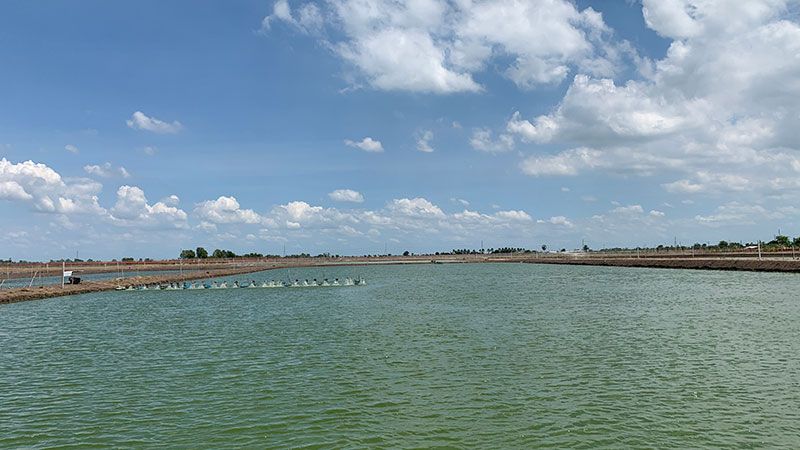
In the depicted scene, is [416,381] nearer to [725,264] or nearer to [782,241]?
[725,264]

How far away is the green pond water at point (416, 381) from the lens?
13.0 m

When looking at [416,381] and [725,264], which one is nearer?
[416,381]

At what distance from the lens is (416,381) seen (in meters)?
17.8

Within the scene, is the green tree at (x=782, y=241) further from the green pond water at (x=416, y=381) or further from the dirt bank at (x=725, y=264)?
the green pond water at (x=416, y=381)

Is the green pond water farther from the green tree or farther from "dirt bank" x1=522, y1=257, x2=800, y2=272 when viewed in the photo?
the green tree

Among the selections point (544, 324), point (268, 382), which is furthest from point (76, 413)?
point (544, 324)

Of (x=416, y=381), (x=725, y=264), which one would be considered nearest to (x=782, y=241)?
(x=725, y=264)

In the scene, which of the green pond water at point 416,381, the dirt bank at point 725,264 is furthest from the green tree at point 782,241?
the green pond water at point 416,381

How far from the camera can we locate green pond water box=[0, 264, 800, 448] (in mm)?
13023

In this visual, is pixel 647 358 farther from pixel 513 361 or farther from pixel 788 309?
pixel 788 309

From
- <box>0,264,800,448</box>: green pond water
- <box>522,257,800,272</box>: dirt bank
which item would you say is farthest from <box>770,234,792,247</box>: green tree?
<box>0,264,800,448</box>: green pond water

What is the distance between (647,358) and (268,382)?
43.3 feet

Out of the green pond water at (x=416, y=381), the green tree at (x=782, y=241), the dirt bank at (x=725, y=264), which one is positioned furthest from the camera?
the green tree at (x=782, y=241)

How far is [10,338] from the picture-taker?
29.4m
